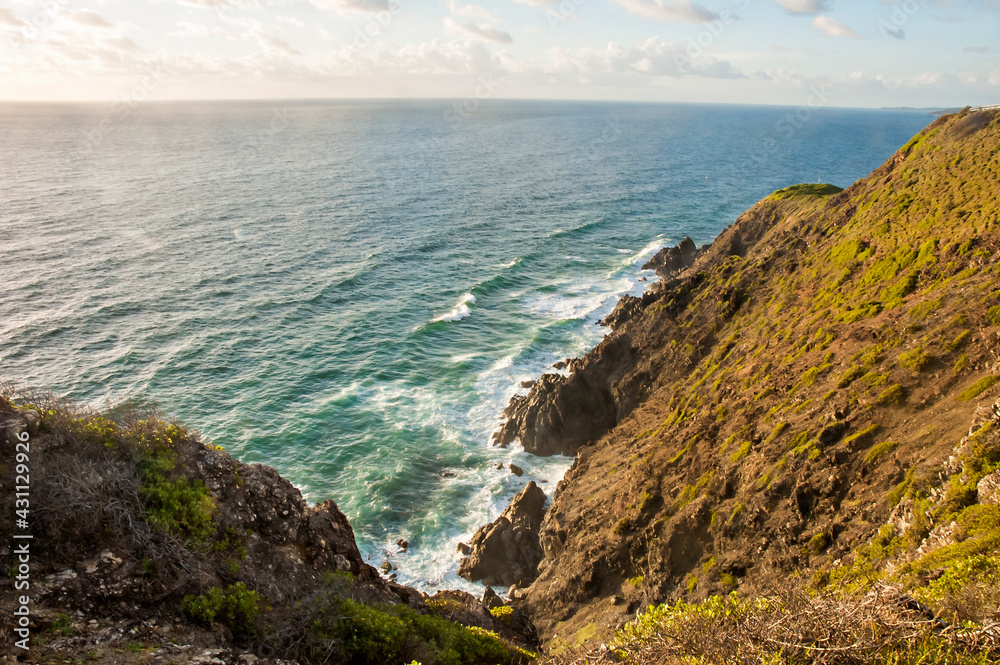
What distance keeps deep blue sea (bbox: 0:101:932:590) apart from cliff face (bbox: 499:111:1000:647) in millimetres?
7273

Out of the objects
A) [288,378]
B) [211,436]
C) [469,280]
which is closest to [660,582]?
[211,436]

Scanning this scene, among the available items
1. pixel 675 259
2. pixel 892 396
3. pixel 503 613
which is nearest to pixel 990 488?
pixel 892 396

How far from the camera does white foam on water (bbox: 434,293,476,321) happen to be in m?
62.1

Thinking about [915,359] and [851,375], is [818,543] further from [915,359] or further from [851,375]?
[915,359]

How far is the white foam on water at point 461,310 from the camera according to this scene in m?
62.1

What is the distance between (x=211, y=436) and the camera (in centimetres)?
4184

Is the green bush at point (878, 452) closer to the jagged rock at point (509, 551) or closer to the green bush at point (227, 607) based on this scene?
the jagged rock at point (509, 551)

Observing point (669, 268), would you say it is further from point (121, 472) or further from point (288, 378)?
point (121, 472)

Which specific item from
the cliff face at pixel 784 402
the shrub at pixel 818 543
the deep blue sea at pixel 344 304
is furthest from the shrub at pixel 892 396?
the deep blue sea at pixel 344 304

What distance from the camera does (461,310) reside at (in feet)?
209

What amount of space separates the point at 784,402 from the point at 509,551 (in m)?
17.7

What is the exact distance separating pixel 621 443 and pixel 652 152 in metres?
177

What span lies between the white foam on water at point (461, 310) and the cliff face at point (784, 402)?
21.3 meters

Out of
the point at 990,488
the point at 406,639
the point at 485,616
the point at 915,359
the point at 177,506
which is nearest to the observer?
the point at 990,488
